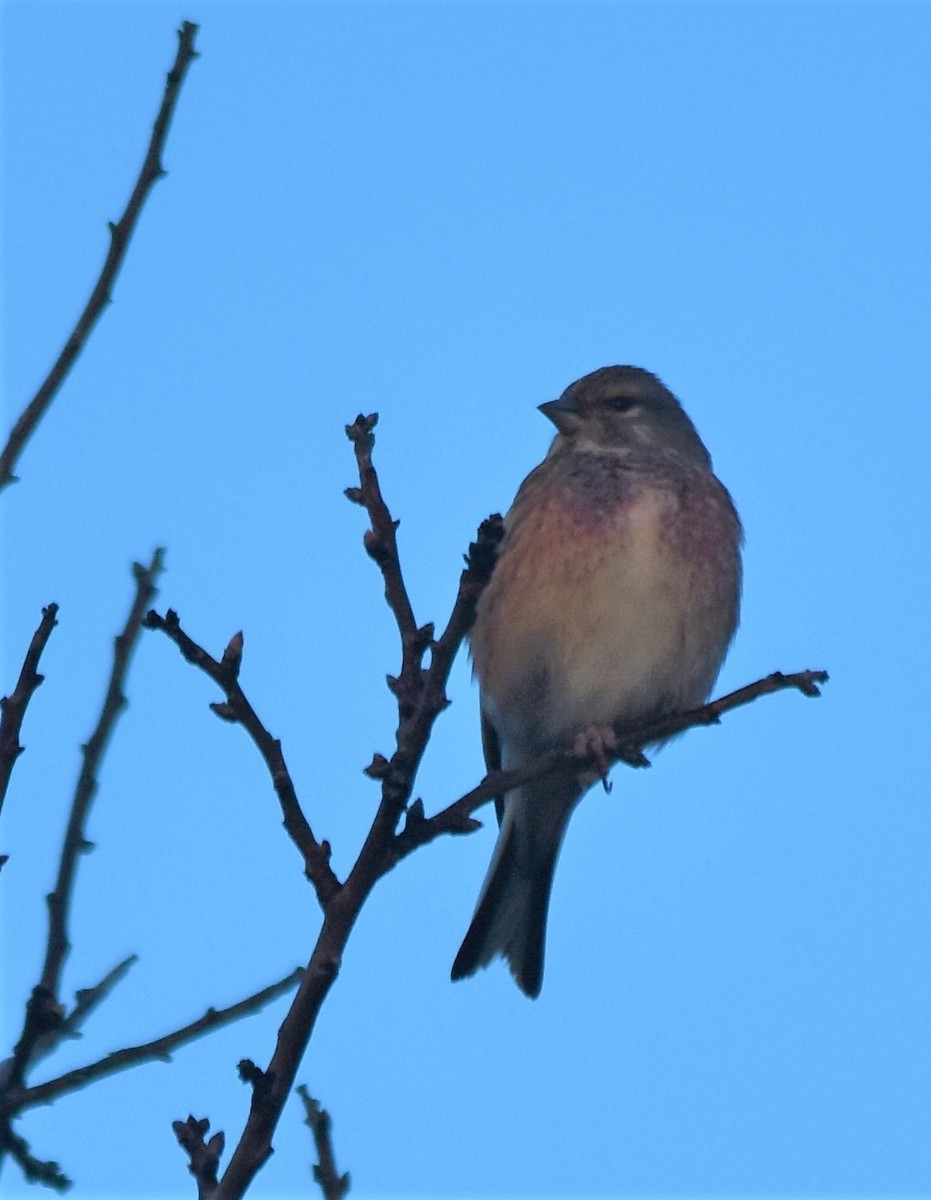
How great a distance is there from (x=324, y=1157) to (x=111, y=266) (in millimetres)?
1843

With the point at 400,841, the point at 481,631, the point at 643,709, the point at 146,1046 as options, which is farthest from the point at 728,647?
the point at 146,1046

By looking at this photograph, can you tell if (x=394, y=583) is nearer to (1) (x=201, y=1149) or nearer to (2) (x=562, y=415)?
(1) (x=201, y=1149)

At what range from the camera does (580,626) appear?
21.5 ft

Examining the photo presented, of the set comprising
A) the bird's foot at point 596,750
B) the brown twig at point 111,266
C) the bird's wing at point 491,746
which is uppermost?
the bird's wing at point 491,746

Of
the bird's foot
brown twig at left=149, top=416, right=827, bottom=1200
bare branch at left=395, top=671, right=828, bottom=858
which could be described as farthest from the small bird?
brown twig at left=149, top=416, right=827, bottom=1200

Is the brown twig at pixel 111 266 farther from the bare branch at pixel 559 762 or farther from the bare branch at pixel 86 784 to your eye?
the bare branch at pixel 559 762

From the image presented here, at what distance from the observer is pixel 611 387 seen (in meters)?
7.81

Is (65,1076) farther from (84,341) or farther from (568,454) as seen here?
(568,454)

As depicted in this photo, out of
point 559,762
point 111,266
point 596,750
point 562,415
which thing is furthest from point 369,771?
point 562,415

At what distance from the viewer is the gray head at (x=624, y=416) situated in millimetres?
7473

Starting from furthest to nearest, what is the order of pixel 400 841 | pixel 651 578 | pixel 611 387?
pixel 611 387 → pixel 651 578 → pixel 400 841

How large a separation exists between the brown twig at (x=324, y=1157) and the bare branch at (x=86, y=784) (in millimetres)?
576

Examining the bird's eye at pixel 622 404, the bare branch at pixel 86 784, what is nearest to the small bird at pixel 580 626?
the bird's eye at pixel 622 404

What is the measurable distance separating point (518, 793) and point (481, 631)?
0.77 m
